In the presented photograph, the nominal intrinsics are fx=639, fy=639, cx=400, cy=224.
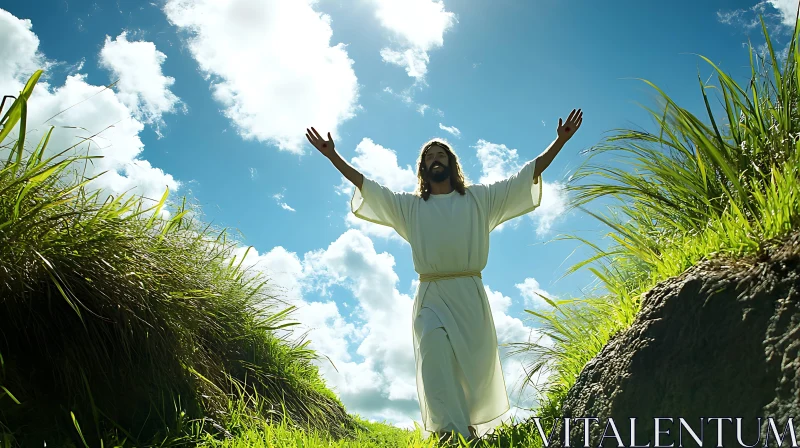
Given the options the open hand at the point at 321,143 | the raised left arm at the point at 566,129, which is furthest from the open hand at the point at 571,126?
the open hand at the point at 321,143

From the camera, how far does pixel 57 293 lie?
3.28 metres

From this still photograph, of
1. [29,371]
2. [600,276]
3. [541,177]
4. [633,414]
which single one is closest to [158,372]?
[29,371]

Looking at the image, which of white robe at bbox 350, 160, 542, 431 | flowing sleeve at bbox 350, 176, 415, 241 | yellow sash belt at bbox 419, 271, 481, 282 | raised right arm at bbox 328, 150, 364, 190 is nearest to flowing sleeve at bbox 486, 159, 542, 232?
white robe at bbox 350, 160, 542, 431

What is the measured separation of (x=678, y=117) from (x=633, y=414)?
1962mm

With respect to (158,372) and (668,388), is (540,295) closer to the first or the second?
(668,388)

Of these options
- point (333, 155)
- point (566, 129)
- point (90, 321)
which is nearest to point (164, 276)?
point (90, 321)

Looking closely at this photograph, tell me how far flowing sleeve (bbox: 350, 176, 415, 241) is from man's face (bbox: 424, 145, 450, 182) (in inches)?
10.0

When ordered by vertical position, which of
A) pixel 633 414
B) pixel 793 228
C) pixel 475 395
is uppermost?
pixel 793 228

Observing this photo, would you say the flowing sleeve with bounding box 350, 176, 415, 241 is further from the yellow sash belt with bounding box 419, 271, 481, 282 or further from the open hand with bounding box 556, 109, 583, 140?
the open hand with bounding box 556, 109, 583, 140

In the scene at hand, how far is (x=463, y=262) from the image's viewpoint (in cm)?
471

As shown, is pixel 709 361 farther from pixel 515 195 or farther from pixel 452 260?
pixel 515 195

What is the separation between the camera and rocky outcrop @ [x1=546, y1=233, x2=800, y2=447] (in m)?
2.38

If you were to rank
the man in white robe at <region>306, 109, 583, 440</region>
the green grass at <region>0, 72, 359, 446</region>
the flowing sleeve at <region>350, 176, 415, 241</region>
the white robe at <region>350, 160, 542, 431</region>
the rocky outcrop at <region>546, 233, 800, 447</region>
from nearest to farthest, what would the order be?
the rocky outcrop at <region>546, 233, 800, 447</region> → the green grass at <region>0, 72, 359, 446</region> → the man in white robe at <region>306, 109, 583, 440</region> → the white robe at <region>350, 160, 542, 431</region> → the flowing sleeve at <region>350, 176, 415, 241</region>

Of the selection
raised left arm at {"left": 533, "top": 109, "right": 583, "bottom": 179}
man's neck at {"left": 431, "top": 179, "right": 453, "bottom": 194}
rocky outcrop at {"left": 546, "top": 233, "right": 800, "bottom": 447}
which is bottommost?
rocky outcrop at {"left": 546, "top": 233, "right": 800, "bottom": 447}
